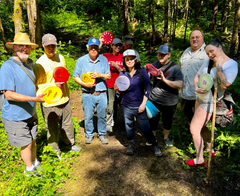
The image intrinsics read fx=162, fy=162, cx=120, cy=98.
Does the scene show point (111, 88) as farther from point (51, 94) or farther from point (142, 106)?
point (51, 94)

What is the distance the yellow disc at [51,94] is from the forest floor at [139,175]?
1.59m

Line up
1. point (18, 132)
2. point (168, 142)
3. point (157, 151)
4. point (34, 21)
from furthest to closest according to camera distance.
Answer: point (34, 21) → point (168, 142) → point (157, 151) → point (18, 132)

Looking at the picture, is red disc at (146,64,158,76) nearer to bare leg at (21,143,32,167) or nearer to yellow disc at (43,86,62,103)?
yellow disc at (43,86,62,103)

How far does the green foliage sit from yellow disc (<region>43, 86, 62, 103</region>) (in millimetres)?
1028

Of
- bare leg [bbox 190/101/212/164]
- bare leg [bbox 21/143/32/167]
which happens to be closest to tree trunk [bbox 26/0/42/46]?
bare leg [bbox 21/143/32/167]

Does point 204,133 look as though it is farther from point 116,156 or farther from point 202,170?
point 116,156

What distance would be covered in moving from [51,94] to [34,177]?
4.83 feet

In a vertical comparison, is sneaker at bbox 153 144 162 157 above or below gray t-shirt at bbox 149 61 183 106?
below

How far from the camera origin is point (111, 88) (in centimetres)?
451

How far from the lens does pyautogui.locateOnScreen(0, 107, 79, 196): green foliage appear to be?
270cm

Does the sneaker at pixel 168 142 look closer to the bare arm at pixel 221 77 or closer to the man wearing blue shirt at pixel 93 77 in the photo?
the man wearing blue shirt at pixel 93 77

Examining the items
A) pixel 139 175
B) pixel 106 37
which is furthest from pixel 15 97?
pixel 106 37

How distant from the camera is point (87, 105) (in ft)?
12.8

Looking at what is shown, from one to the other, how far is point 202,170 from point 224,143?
2.77 feet
